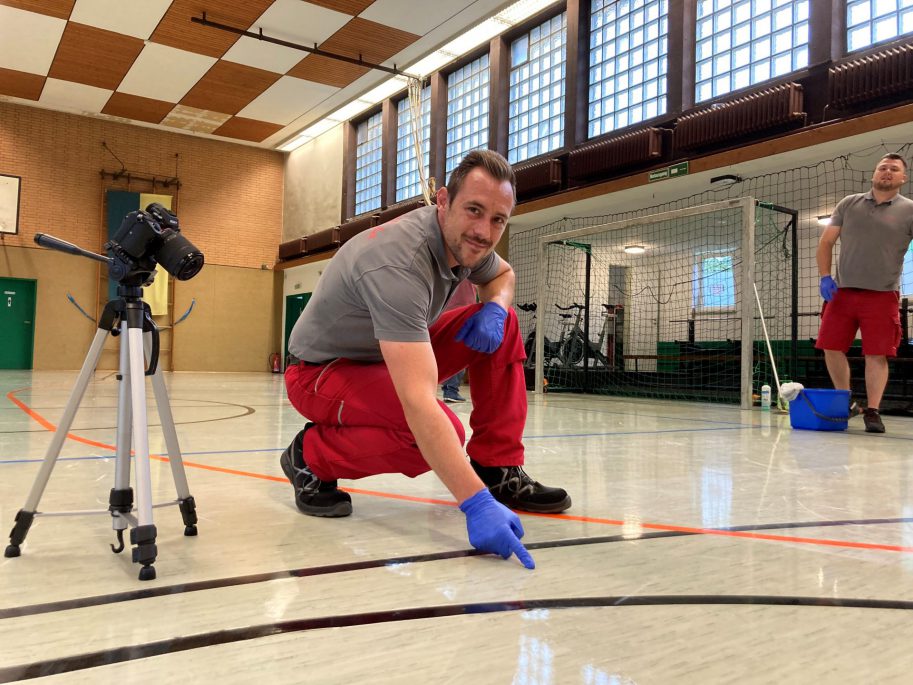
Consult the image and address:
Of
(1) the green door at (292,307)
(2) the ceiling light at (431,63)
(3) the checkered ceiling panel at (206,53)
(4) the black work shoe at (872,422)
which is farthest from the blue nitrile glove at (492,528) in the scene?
(1) the green door at (292,307)

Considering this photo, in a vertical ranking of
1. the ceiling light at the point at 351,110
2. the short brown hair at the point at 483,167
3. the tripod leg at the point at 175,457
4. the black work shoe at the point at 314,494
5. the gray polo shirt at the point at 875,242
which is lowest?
the black work shoe at the point at 314,494

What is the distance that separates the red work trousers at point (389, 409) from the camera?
151cm

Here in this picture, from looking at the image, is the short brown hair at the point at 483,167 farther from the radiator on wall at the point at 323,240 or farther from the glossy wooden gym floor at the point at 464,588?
the radiator on wall at the point at 323,240

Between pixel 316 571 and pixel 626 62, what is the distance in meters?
8.03

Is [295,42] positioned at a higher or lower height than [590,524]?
higher

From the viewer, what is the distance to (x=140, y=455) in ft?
3.55

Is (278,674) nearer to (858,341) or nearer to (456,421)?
(456,421)

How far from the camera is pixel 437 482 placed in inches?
79.0

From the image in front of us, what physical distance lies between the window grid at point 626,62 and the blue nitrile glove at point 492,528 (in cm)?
720

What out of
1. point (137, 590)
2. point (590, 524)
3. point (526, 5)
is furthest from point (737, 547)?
point (526, 5)

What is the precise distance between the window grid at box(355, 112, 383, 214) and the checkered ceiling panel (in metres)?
0.98

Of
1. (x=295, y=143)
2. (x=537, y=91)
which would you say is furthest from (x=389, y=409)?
(x=295, y=143)

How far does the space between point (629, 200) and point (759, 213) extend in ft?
4.81

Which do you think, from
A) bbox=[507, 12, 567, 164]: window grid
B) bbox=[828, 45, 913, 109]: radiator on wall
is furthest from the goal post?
bbox=[828, 45, 913, 109]: radiator on wall
